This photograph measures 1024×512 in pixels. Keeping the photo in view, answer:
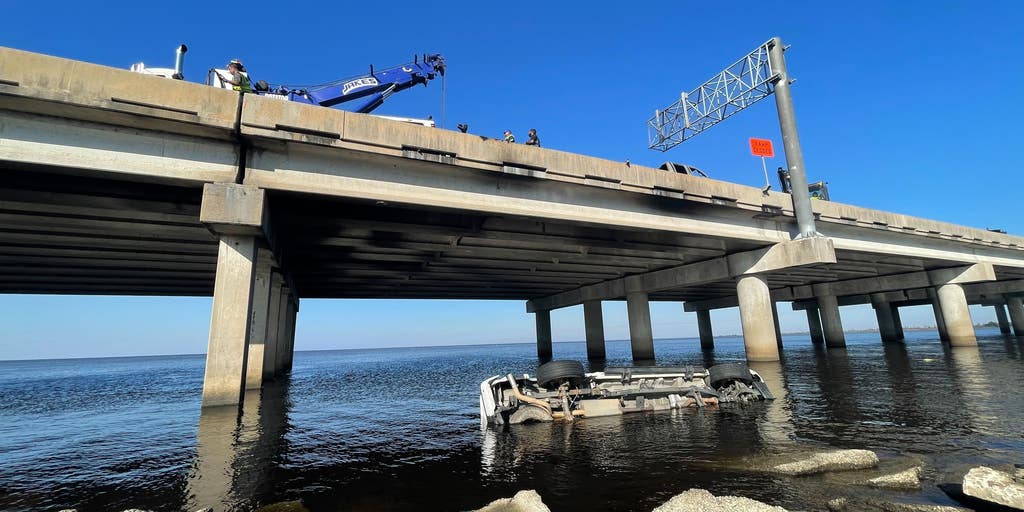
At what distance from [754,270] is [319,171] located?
950 inches

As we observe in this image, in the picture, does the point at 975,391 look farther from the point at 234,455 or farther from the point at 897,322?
the point at 897,322

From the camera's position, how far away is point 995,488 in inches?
187

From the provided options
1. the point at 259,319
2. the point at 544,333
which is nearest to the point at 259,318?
the point at 259,319

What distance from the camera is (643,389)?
12.1 meters

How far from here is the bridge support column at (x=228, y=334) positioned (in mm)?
12133

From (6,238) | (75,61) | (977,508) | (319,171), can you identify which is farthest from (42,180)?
(977,508)

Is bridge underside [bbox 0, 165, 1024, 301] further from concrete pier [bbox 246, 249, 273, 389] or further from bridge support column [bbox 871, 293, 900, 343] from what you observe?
bridge support column [bbox 871, 293, 900, 343]

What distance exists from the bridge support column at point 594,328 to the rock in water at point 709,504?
35.6 meters

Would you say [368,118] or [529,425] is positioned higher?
[368,118]

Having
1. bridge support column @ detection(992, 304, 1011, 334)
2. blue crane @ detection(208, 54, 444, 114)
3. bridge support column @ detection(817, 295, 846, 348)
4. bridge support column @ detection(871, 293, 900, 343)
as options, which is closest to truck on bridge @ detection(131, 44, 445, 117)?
blue crane @ detection(208, 54, 444, 114)

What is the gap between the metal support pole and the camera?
22984 mm

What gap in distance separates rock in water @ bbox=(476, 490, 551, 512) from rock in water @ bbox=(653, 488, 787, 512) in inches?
52.3

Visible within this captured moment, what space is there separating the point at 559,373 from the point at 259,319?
13.9 metres

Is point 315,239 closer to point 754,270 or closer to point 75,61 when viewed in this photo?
point 75,61
